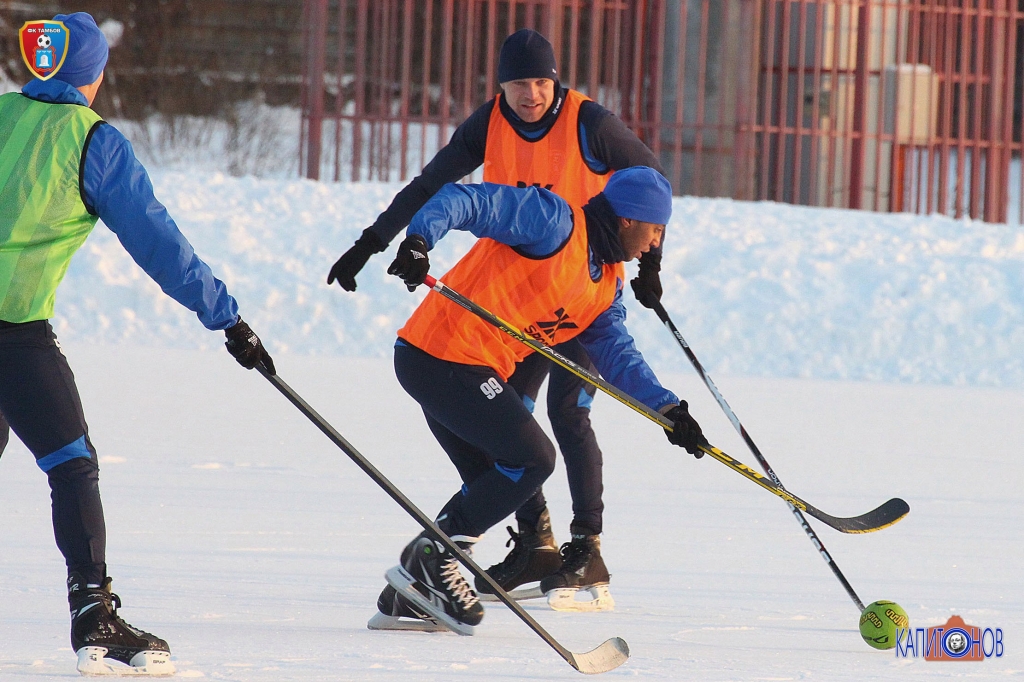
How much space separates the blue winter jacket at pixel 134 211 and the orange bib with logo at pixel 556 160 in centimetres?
143

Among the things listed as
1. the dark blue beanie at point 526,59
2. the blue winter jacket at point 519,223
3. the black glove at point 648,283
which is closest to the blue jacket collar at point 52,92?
the blue winter jacket at point 519,223

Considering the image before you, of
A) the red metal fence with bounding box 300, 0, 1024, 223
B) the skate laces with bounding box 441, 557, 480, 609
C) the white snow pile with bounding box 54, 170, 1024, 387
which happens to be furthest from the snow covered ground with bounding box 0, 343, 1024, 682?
the red metal fence with bounding box 300, 0, 1024, 223

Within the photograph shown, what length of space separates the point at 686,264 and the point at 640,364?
6220mm

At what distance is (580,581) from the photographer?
386 cm

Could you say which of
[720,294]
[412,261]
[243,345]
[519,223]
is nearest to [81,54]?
[243,345]

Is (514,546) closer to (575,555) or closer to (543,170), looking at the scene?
(575,555)

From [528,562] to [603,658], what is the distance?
896mm

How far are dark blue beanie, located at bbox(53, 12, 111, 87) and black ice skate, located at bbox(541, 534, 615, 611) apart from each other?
5.91 ft

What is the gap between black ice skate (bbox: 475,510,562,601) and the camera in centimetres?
397

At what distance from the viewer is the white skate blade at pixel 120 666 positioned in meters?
2.91

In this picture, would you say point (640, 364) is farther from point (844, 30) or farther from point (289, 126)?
point (289, 126)

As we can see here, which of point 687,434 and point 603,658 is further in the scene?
point 687,434

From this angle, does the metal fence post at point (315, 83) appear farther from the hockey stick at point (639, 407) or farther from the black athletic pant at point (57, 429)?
the black athletic pant at point (57, 429)

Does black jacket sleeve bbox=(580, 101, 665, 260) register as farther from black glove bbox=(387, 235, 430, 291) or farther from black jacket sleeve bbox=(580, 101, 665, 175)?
black glove bbox=(387, 235, 430, 291)
